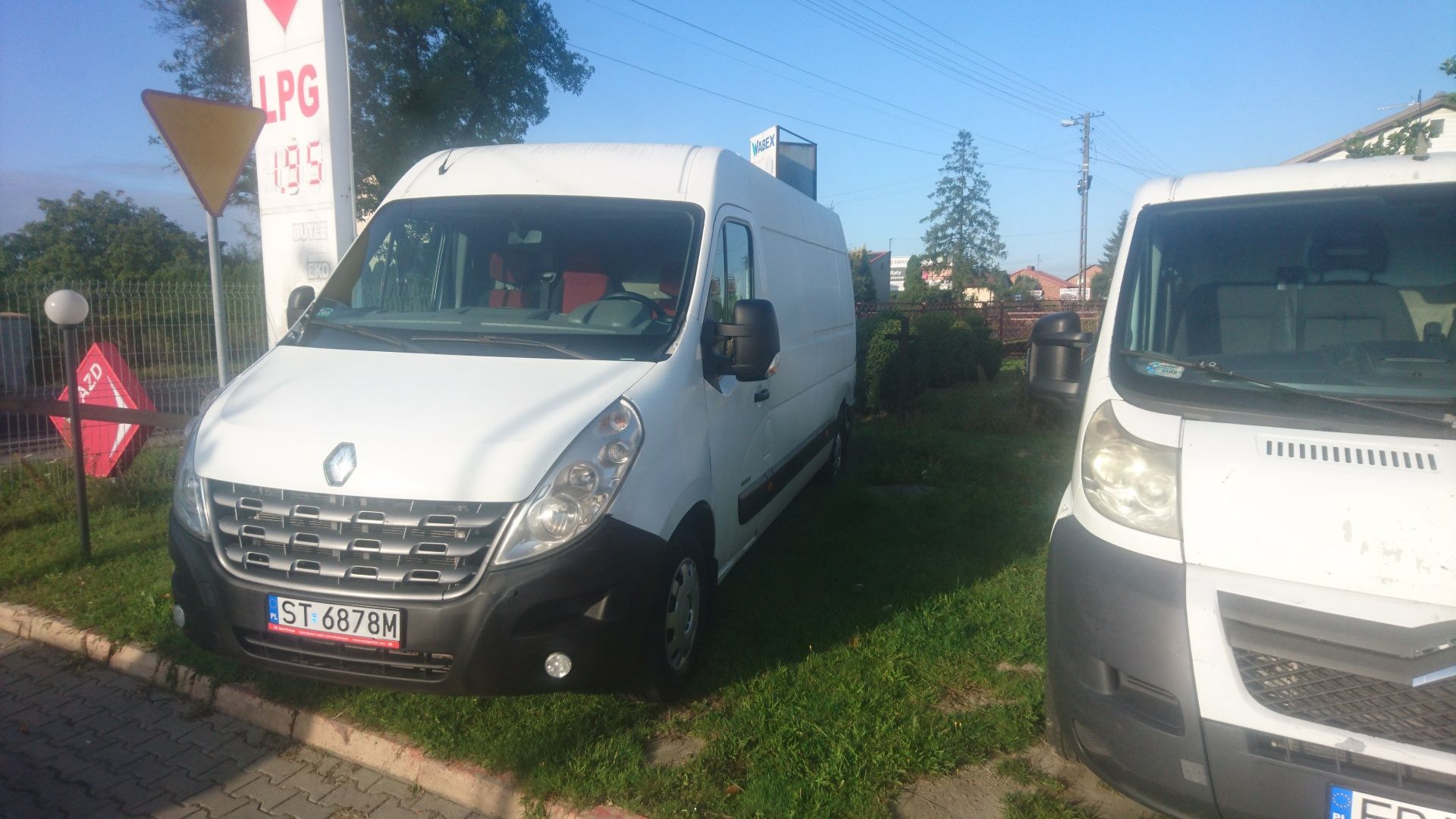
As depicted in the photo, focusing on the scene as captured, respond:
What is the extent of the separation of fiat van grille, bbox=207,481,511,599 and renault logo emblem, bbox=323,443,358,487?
62mm

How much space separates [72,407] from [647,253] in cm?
398

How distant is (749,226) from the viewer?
5090mm

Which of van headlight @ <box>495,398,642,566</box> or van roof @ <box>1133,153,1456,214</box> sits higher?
van roof @ <box>1133,153,1456,214</box>

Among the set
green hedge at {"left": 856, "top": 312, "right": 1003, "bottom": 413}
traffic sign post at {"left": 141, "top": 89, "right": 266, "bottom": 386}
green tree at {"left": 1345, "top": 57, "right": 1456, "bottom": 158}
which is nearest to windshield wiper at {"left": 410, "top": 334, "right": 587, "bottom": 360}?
traffic sign post at {"left": 141, "top": 89, "right": 266, "bottom": 386}

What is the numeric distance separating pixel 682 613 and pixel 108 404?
6.22 metres

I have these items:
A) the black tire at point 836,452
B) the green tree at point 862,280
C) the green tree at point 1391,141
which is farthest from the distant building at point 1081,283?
the black tire at point 836,452

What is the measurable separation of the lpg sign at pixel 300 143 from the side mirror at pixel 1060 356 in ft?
16.5

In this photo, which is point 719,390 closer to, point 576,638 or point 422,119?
point 576,638

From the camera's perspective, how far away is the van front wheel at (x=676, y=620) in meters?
3.47

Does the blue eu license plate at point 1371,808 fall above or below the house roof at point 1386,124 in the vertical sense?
below

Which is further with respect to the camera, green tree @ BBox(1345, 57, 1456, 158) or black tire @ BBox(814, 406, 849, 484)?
green tree @ BBox(1345, 57, 1456, 158)

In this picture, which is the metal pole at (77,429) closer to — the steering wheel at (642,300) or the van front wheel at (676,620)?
the steering wheel at (642,300)

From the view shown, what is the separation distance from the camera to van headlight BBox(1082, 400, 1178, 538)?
2688mm

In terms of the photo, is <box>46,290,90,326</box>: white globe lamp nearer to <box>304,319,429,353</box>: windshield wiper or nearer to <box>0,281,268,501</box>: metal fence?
<box>304,319,429,353</box>: windshield wiper
